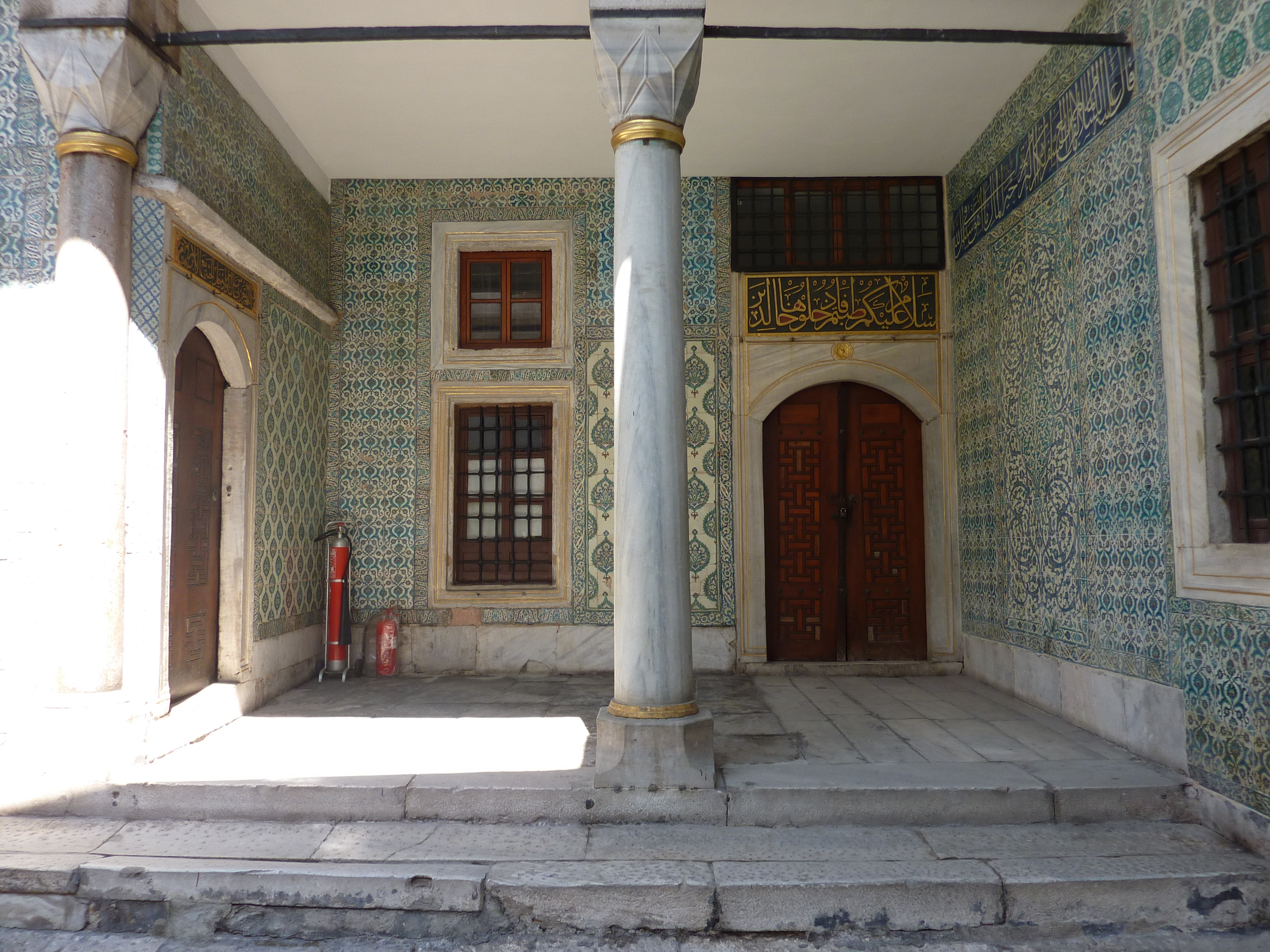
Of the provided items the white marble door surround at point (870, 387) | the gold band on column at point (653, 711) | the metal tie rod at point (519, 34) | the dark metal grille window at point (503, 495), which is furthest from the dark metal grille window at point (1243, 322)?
the dark metal grille window at point (503, 495)

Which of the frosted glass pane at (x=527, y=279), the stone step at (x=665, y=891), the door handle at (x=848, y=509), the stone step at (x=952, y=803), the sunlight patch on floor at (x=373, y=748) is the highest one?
the frosted glass pane at (x=527, y=279)

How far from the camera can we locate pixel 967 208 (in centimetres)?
647

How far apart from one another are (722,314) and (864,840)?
442 cm

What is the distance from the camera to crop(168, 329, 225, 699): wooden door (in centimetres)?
475

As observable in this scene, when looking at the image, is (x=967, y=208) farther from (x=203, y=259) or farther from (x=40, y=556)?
(x=40, y=556)

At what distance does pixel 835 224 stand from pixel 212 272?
462 cm

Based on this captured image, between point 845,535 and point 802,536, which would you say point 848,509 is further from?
point 802,536

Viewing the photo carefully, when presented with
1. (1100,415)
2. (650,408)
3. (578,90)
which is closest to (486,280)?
(578,90)

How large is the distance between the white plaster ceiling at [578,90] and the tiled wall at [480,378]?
0.82ft

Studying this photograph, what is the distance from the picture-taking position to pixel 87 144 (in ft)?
13.4

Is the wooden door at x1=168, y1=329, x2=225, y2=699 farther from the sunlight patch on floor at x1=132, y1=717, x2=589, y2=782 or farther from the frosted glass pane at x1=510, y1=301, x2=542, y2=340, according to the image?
the frosted glass pane at x1=510, y1=301, x2=542, y2=340

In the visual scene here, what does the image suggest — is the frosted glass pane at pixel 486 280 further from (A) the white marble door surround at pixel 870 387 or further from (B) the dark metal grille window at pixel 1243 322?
(B) the dark metal grille window at pixel 1243 322

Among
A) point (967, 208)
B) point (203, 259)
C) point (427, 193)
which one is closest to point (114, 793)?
point (203, 259)

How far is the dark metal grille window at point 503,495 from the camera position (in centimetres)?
683
